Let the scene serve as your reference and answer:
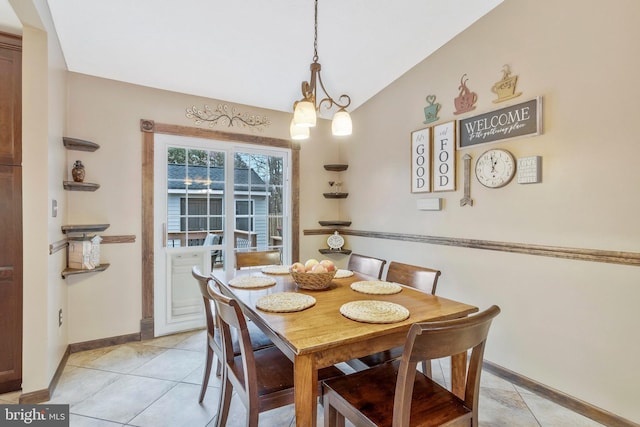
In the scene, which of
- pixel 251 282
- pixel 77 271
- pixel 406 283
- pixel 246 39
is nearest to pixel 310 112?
pixel 251 282

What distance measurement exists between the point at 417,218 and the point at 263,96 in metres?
2.05

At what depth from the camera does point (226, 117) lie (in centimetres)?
350

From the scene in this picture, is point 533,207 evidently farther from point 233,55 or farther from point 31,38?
point 31,38

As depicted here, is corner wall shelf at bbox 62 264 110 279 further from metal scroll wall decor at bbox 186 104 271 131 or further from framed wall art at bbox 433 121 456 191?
framed wall art at bbox 433 121 456 191

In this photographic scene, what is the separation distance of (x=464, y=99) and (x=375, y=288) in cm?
181

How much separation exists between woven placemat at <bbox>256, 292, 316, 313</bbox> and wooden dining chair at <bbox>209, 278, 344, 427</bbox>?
0.18 metres

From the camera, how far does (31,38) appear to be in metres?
2.04

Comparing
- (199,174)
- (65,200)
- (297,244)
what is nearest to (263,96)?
(199,174)

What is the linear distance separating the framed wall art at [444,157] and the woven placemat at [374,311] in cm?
158

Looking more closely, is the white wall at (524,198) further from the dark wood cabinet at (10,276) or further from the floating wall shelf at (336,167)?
the floating wall shelf at (336,167)

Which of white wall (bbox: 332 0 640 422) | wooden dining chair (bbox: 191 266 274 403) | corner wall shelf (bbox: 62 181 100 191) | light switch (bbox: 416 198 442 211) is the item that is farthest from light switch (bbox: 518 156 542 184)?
corner wall shelf (bbox: 62 181 100 191)

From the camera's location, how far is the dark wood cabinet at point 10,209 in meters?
2.11

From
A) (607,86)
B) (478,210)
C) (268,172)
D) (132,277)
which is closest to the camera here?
(607,86)

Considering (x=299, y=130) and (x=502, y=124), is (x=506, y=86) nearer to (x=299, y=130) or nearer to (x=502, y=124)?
(x=502, y=124)
